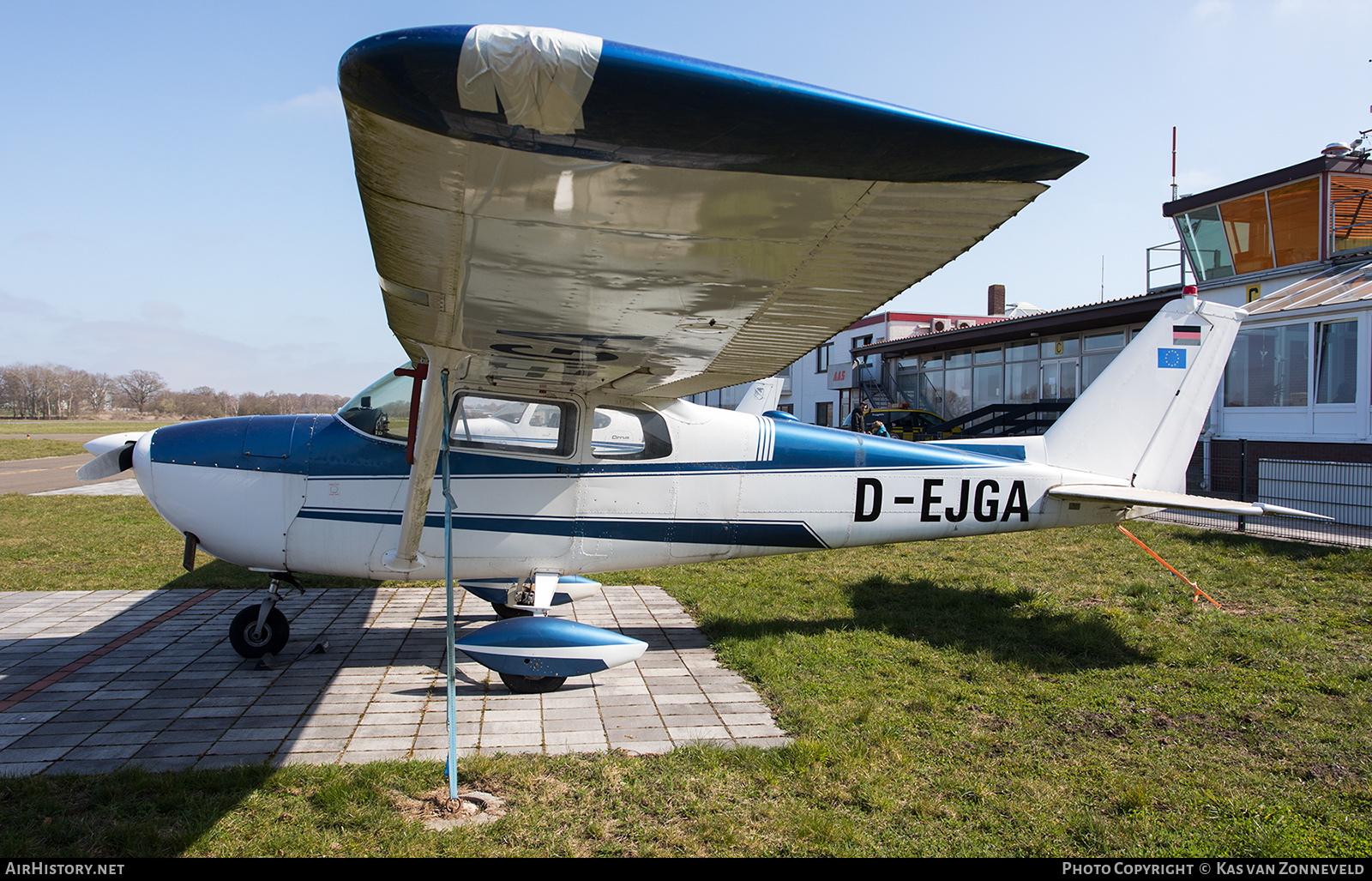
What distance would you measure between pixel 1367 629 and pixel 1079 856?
4794 millimetres

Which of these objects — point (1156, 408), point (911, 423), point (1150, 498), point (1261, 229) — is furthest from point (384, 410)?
point (911, 423)

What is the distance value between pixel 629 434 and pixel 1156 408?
15.1 ft

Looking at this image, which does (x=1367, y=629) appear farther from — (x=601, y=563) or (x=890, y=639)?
(x=601, y=563)

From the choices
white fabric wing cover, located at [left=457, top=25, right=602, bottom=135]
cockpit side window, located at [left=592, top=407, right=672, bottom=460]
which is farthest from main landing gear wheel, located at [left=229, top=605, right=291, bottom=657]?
white fabric wing cover, located at [left=457, top=25, right=602, bottom=135]

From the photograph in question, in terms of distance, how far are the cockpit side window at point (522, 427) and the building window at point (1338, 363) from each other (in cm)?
1481

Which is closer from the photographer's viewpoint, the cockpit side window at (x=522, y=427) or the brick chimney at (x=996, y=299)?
the cockpit side window at (x=522, y=427)

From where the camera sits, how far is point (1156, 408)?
6.13 metres

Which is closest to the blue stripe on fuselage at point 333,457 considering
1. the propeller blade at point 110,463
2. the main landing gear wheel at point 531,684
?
the propeller blade at point 110,463

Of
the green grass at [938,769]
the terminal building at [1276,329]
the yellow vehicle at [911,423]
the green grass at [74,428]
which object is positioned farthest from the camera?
the green grass at [74,428]

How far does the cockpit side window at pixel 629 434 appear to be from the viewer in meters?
5.13

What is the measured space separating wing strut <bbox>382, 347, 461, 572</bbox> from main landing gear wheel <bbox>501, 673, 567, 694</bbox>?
1046 millimetres

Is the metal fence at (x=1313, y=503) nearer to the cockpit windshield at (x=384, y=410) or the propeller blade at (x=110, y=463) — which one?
the cockpit windshield at (x=384, y=410)

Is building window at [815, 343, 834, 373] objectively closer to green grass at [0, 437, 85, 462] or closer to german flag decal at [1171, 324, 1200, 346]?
green grass at [0, 437, 85, 462]

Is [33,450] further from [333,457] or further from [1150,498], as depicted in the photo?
[1150,498]
